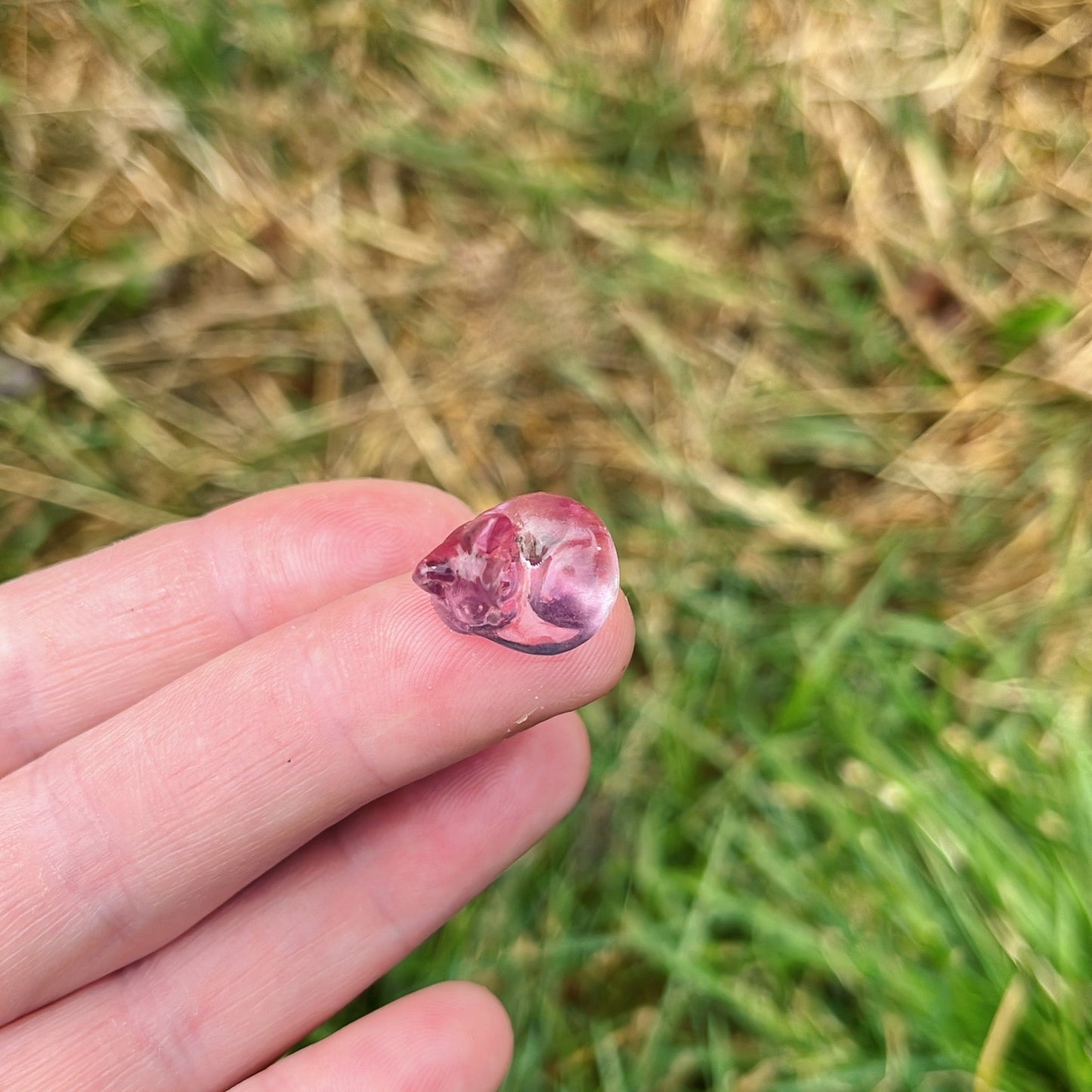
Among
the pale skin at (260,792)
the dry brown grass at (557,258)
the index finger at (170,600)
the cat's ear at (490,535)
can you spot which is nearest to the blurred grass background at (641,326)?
the dry brown grass at (557,258)

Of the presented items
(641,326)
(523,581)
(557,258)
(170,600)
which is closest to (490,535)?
(523,581)

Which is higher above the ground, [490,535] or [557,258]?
[557,258]

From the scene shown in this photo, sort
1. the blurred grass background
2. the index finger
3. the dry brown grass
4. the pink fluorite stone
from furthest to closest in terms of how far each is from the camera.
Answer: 1. the dry brown grass
2. the blurred grass background
3. the index finger
4. the pink fluorite stone

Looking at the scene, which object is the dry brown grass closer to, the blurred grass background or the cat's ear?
the blurred grass background

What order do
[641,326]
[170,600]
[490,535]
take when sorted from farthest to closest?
[641,326] < [170,600] < [490,535]

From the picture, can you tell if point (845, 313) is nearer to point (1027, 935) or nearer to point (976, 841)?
point (976, 841)

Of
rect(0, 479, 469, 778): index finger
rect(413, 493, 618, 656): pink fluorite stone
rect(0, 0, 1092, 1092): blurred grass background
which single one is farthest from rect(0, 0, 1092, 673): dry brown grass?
rect(413, 493, 618, 656): pink fluorite stone

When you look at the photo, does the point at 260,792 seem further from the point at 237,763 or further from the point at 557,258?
the point at 557,258

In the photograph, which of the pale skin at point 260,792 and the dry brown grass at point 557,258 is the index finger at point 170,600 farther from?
the dry brown grass at point 557,258
